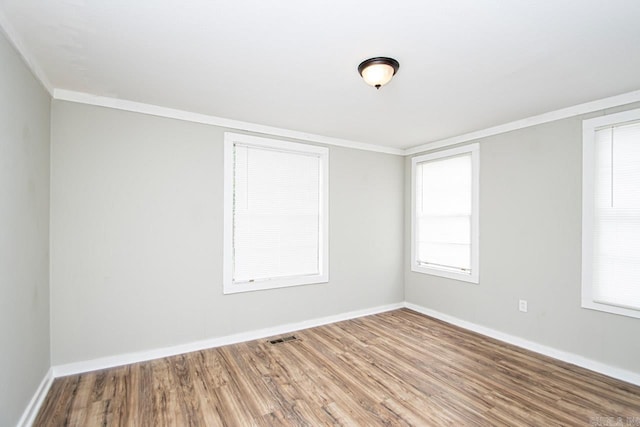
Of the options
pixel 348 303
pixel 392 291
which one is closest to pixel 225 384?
pixel 348 303

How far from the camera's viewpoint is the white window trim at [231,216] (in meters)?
3.51

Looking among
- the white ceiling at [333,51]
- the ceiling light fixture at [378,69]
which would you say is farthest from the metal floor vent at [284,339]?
the ceiling light fixture at [378,69]

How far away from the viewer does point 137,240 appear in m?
3.06

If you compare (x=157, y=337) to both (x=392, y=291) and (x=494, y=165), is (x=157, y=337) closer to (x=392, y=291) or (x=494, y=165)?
(x=392, y=291)

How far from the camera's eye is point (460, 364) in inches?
119

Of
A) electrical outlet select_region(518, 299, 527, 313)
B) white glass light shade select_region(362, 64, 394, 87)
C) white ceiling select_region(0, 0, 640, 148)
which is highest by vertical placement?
white ceiling select_region(0, 0, 640, 148)

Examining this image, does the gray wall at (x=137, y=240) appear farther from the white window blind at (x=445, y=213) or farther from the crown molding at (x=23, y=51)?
the white window blind at (x=445, y=213)

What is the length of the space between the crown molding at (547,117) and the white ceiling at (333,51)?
0.41 ft

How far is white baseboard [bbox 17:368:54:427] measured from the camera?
2068 millimetres

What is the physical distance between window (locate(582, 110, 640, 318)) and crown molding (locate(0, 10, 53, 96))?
4.61 meters

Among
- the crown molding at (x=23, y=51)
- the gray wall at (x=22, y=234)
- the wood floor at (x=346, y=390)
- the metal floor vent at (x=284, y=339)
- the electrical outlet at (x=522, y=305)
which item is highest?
the crown molding at (x=23, y=51)

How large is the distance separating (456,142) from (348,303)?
2.71 m

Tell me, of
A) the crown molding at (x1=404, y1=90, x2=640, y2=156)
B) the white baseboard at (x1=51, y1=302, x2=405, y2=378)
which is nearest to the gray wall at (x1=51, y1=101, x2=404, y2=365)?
the white baseboard at (x1=51, y1=302, x2=405, y2=378)

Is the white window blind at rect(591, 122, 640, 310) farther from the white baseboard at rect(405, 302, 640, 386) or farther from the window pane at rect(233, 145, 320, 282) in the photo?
the window pane at rect(233, 145, 320, 282)
